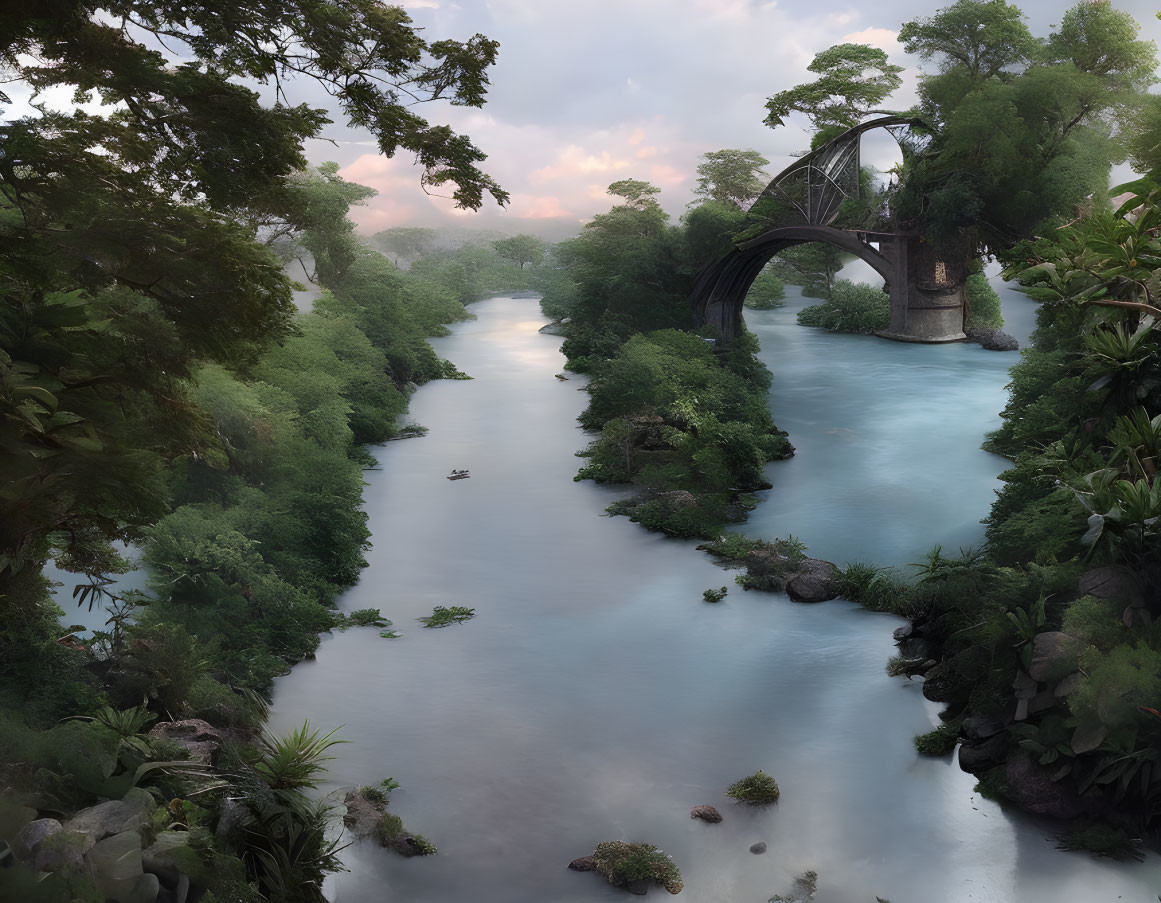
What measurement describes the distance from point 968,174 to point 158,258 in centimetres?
3138

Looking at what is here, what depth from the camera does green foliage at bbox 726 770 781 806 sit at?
10.8 meters

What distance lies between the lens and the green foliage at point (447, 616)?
15914 millimetres

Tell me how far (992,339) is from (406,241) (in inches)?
2594

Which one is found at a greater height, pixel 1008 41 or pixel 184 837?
pixel 1008 41

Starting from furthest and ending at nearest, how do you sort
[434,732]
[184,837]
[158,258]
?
[434,732]
[158,258]
[184,837]

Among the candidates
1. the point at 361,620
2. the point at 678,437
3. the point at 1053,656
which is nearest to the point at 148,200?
the point at 361,620

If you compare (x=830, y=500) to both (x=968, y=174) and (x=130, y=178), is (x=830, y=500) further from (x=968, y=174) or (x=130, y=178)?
(x=968, y=174)

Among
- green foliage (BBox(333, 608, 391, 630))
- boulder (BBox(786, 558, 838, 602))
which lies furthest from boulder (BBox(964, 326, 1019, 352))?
green foliage (BBox(333, 608, 391, 630))

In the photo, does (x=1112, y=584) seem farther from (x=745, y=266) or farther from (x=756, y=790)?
(x=745, y=266)

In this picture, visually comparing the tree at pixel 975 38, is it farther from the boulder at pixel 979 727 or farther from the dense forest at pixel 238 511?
the boulder at pixel 979 727

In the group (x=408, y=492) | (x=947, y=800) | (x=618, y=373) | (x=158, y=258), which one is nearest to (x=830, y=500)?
(x=618, y=373)

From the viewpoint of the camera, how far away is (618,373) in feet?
90.8

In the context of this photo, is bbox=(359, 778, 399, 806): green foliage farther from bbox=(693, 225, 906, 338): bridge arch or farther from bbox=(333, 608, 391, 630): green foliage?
bbox=(693, 225, 906, 338): bridge arch

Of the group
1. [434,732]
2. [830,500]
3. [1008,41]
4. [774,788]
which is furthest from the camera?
[1008,41]
